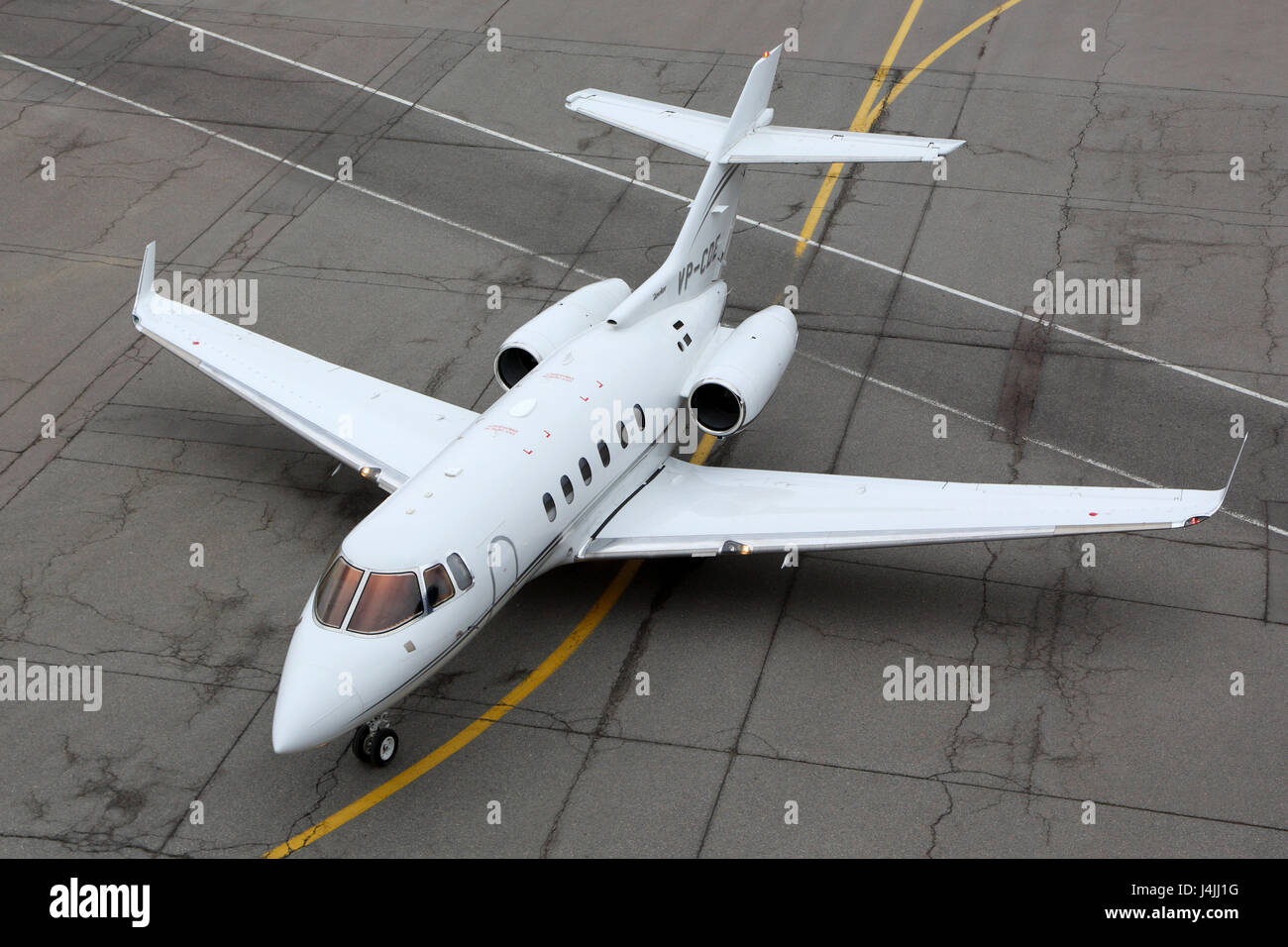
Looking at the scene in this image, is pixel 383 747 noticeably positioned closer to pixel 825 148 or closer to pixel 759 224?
pixel 825 148

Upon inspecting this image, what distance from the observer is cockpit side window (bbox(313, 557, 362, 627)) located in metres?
15.7

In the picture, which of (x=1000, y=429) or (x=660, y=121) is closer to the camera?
(x=660, y=121)

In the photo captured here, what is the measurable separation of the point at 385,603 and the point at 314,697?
132 cm

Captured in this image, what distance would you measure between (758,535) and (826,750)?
299 cm

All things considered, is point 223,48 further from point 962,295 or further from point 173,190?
point 962,295

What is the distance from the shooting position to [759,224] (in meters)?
28.3

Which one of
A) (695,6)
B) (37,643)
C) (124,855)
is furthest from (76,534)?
(695,6)

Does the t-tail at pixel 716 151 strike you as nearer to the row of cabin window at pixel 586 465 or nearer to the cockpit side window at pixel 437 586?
the row of cabin window at pixel 586 465

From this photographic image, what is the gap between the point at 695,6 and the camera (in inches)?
1460

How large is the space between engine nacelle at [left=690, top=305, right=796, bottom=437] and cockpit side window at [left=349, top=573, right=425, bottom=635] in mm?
5564
